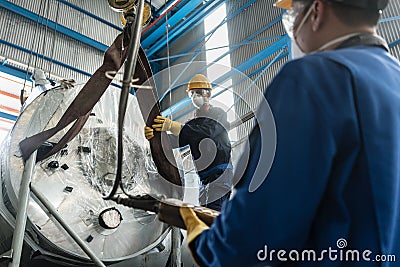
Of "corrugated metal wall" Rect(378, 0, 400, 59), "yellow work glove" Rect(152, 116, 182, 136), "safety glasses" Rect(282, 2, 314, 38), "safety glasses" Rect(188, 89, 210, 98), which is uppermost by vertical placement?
"corrugated metal wall" Rect(378, 0, 400, 59)

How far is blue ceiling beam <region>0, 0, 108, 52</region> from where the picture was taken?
6.99 m

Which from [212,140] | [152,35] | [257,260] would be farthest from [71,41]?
[257,260]

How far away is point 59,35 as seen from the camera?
299 inches

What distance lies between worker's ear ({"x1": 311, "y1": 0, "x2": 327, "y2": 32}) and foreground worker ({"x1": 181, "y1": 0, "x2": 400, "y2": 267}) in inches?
4.9

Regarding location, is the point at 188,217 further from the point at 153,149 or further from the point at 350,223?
the point at 153,149

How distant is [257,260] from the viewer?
0.86 meters

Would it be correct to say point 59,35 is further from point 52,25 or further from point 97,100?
point 97,100

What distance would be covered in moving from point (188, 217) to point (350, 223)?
39 cm

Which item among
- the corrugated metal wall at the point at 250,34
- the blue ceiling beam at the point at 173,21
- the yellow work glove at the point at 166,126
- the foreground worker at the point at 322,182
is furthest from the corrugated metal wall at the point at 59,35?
the foreground worker at the point at 322,182

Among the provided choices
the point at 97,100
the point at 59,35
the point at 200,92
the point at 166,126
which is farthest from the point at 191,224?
the point at 59,35

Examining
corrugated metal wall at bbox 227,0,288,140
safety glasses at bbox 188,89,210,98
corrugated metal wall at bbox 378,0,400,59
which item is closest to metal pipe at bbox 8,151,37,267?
safety glasses at bbox 188,89,210,98

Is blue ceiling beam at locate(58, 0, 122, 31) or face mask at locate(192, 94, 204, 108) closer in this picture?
face mask at locate(192, 94, 204, 108)

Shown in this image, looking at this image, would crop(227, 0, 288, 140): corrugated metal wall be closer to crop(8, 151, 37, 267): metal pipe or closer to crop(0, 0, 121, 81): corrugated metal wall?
crop(0, 0, 121, 81): corrugated metal wall

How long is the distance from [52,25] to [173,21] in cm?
216
